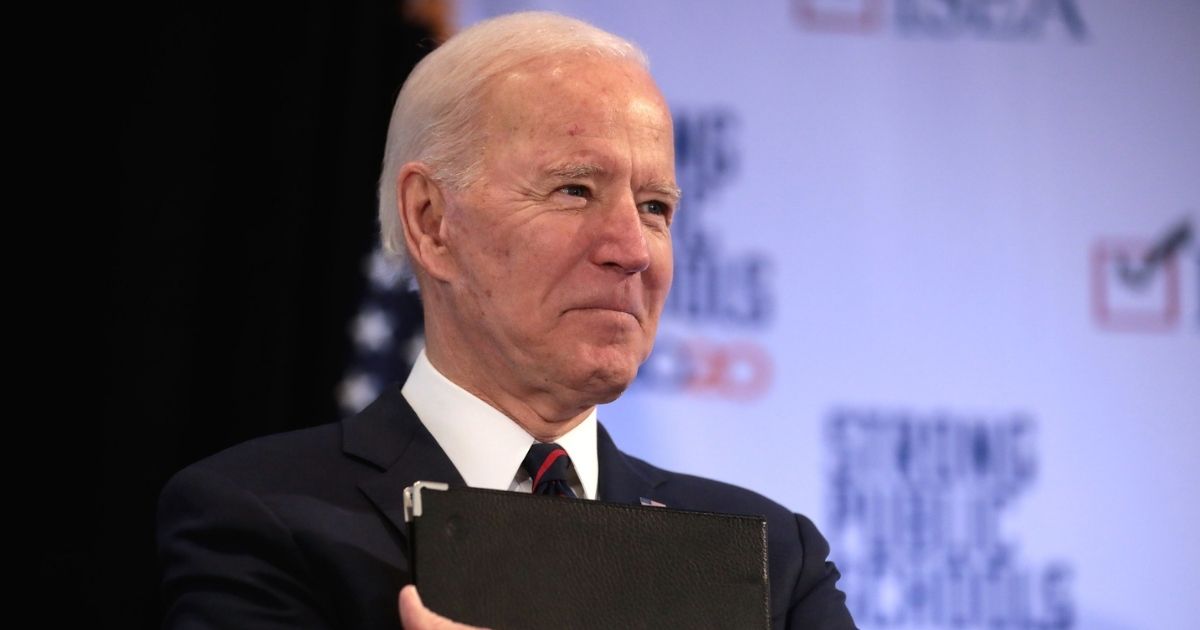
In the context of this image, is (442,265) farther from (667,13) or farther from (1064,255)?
(1064,255)

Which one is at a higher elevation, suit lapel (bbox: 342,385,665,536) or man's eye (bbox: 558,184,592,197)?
man's eye (bbox: 558,184,592,197)

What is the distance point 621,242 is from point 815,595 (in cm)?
57

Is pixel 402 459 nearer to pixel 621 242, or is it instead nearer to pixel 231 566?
pixel 231 566

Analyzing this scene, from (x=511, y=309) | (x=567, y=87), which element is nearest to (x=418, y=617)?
(x=511, y=309)

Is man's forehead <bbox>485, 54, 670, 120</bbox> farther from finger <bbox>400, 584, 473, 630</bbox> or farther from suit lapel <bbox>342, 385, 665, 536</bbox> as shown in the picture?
finger <bbox>400, 584, 473, 630</bbox>

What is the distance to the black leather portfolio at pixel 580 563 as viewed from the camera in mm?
1581

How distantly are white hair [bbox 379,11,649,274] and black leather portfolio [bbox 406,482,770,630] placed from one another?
55 cm

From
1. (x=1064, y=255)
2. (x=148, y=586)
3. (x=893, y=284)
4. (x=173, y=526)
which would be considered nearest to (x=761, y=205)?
(x=893, y=284)

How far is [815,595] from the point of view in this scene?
2.00 meters

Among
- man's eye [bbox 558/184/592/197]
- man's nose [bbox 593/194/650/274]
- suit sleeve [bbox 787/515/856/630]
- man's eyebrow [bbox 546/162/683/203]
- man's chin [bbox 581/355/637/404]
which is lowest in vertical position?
suit sleeve [bbox 787/515/856/630]

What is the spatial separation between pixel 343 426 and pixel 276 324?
1.68 meters

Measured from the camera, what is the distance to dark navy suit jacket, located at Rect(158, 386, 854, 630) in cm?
168

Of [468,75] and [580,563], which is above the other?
[468,75]

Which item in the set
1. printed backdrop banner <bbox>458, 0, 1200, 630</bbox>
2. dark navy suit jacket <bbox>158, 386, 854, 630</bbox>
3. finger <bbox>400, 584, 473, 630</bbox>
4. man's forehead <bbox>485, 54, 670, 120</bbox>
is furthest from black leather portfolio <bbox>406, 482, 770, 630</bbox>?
printed backdrop banner <bbox>458, 0, 1200, 630</bbox>
